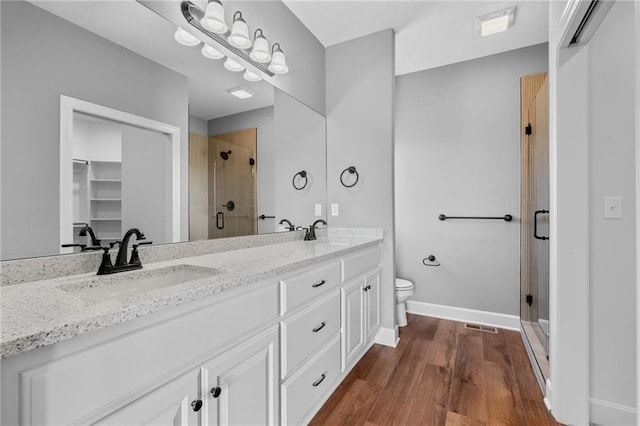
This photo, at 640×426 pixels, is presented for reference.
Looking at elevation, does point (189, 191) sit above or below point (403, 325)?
above

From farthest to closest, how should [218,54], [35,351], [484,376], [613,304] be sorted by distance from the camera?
[484,376]
[218,54]
[613,304]
[35,351]

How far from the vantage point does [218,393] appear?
0.93 meters

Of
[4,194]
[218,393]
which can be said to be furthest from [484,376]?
[4,194]

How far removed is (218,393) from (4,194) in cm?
92

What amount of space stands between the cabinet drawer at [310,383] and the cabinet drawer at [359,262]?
1.25 feet

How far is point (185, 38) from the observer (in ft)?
4.88

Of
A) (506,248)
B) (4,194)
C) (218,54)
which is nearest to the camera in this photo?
(4,194)

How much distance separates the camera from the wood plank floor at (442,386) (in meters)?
1.57

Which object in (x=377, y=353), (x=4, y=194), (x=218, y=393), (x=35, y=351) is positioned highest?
(x=4, y=194)

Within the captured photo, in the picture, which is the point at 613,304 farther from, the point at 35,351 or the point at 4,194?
the point at 4,194

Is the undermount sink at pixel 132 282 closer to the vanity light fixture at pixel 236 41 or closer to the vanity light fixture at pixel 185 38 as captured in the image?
the vanity light fixture at pixel 185 38

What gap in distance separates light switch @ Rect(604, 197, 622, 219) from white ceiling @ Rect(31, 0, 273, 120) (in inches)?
81.0

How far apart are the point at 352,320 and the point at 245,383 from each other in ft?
3.23

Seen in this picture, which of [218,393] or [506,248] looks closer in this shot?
[218,393]
